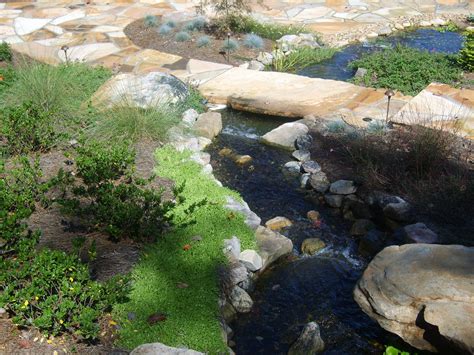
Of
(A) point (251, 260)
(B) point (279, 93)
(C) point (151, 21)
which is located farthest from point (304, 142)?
(C) point (151, 21)

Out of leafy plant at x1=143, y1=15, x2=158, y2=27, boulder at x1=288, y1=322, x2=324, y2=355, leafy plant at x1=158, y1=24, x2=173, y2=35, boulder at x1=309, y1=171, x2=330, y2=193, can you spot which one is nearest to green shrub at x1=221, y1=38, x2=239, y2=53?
leafy plant at x1=158, y1=24, x2=173, y2=35

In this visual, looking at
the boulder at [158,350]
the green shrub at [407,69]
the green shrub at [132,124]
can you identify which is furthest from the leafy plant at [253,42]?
the boulder at [158,350]

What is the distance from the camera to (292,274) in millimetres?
4594

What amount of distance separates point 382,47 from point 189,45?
10.7 ft

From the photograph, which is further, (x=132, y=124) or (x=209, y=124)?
(x=209, y=124)

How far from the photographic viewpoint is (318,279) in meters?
4.54

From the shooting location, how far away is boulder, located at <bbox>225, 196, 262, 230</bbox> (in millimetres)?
4875

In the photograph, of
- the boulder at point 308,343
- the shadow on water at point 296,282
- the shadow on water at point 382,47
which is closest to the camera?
the boulder at point 308,343

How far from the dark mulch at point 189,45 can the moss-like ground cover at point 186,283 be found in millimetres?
4335

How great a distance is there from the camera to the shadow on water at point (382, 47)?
28.3 feet

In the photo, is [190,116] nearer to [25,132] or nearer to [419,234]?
[25,132]

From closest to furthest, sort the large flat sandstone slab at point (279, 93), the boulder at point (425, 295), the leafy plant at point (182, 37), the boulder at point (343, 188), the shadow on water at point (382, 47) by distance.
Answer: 1. the boulder at point (425, 295)
2. the boulder at point (343, 188)
3. the large flat sandstone slab at point (279, 93)
4. the shadow on water at point (382, 47)
5. the leafy plant at point (182, 37)

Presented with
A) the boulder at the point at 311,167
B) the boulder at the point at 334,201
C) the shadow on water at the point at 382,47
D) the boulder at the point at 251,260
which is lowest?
the shadow on water at the point at 382,47

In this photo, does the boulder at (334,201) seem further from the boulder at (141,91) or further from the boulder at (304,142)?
the boulder at (141,91)
